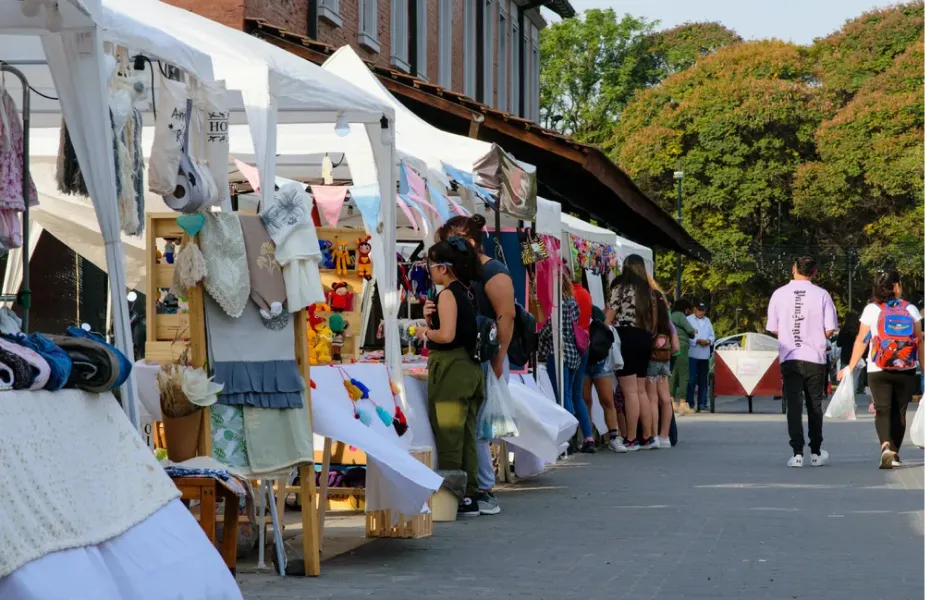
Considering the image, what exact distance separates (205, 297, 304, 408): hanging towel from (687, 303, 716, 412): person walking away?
18.5m

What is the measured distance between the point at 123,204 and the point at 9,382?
1995mm

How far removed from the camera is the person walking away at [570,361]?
623 inches

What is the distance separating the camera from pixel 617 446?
17.4 meters

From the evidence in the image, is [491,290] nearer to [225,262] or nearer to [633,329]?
[225,262]

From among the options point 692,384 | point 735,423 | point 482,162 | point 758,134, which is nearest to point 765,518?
point 482,162

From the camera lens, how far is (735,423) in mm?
23375

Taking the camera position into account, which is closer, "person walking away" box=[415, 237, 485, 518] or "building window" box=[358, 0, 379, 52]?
"person walking away" box=[415, 237, 485, 518]

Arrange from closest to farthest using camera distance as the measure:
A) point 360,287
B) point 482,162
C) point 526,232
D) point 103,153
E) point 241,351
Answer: point 103,153 < point 241,351 < point 360,287 < point 482,162 < point 526,232

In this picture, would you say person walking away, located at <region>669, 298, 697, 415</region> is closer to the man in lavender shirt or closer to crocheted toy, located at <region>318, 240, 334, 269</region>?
the man in lavender shirt

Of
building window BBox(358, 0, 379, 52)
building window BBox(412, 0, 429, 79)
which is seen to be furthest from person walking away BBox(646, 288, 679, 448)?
building window BBox(412, 0, 429, 79)

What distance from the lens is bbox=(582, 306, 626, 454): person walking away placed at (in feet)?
56.4

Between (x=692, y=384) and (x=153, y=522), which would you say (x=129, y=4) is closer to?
(x=153, y=522)

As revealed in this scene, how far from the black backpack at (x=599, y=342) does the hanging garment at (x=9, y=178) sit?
10.3m

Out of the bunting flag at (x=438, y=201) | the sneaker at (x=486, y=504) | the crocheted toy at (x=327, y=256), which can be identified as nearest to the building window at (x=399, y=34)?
the bunting flag at (x=438, y=201)
